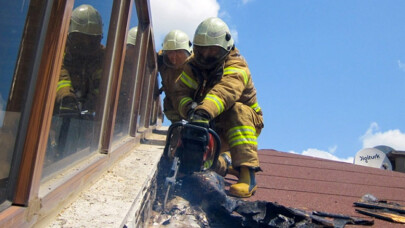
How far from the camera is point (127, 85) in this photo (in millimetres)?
3107

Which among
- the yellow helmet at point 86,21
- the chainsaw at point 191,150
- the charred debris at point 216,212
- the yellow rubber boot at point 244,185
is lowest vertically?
the charred debris at point 216,212

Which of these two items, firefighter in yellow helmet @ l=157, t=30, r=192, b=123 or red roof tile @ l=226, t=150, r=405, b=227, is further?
firefighter in yellow helmet @ l=157, t=30, r=192, b=123

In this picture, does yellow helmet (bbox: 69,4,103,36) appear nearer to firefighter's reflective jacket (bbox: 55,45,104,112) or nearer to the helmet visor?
firefighter's reflective jacket (bbox: 55,45,104,112)

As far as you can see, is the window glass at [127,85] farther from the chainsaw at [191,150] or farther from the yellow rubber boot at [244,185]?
the yellow rubber boot at [244,185]

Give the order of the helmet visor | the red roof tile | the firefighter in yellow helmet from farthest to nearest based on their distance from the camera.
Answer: the firefighter in yellow helmet
the helmet visor
the red roof tile

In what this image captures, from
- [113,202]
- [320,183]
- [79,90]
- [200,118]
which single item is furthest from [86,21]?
[320,183]

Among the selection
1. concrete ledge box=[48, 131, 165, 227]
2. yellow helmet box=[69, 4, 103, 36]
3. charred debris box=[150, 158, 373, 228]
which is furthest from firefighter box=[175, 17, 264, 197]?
yellow helmet box=[69, 4, 103, 36]

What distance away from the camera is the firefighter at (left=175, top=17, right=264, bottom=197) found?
2965 millimetres

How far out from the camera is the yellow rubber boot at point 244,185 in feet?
9.70

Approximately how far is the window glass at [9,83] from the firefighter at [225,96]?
65.9 inches

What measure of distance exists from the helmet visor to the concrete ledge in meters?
1.07

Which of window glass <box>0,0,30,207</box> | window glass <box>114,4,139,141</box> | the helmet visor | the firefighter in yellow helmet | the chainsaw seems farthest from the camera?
the firefighter in yellow helmet

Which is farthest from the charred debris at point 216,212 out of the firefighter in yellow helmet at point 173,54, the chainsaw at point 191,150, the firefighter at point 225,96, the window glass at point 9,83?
the firefighter in yellow helmet at point 173,54

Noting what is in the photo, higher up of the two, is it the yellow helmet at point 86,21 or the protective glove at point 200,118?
the yellow helmet at point 86,21
